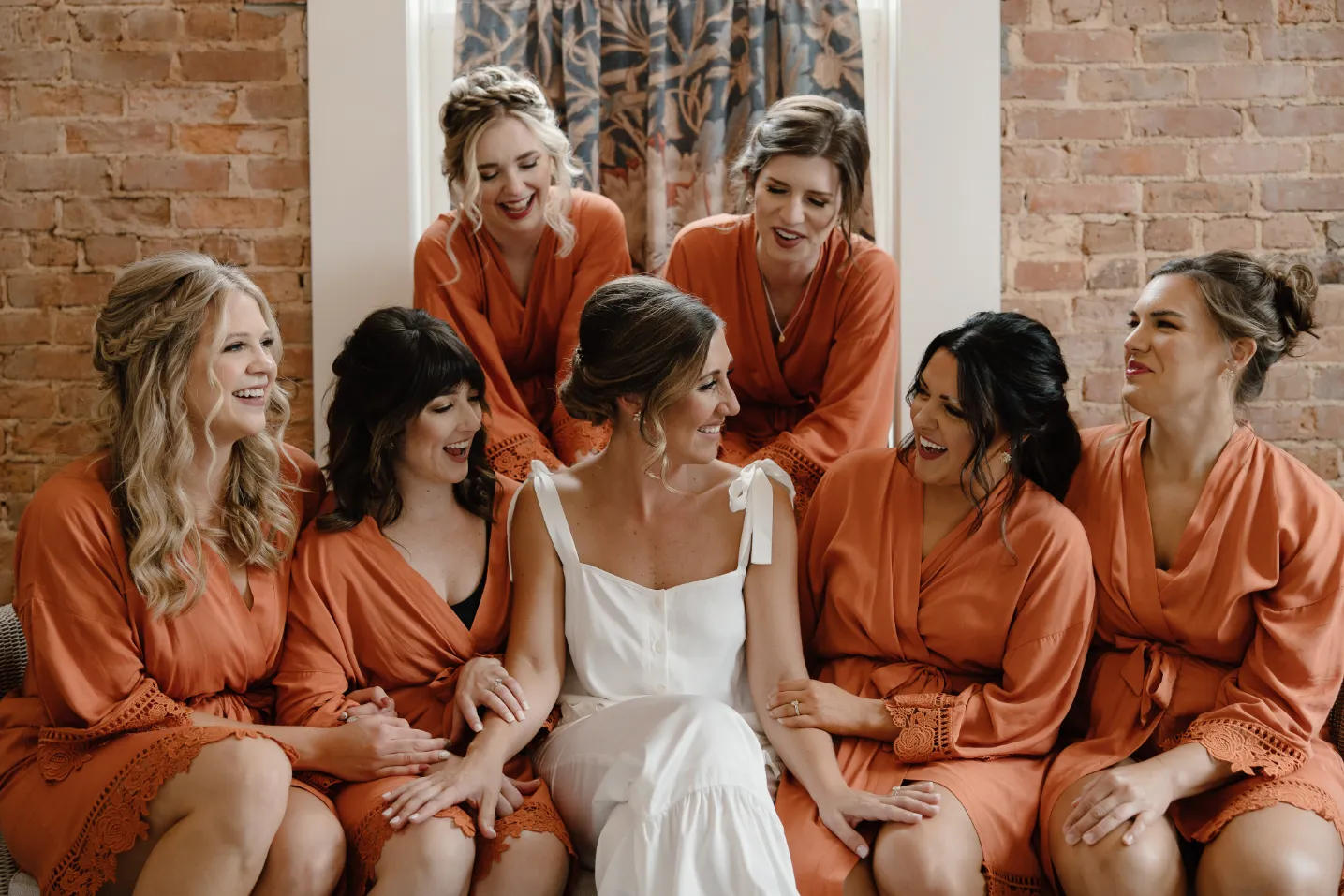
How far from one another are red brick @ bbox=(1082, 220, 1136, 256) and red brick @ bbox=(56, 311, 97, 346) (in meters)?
2.43

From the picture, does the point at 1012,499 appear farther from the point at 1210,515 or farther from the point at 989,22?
the point at 989,22

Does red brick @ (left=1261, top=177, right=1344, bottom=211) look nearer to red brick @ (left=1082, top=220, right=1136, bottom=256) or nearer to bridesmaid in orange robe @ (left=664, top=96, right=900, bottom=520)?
red brick @ (left=1082, top=220, right=1136, bottom=256)

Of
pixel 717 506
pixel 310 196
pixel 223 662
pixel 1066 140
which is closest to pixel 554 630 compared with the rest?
pixel 717 506

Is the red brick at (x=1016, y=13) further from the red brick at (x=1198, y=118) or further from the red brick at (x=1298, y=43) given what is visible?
the red brick at (x=1298, y=43)

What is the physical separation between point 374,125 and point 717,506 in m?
1.40

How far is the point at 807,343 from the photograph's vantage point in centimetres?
272

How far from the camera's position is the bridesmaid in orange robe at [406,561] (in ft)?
6.88

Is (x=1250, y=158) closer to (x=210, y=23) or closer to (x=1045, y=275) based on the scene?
(x=1045, y=275)

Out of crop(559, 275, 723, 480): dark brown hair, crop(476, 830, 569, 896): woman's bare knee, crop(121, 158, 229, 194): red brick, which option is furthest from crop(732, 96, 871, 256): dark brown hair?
crop(476, 830, 569, 896): woman's bare knee

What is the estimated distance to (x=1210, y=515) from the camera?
7.11 ft

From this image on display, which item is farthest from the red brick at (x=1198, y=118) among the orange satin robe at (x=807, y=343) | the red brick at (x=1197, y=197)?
the orange satin robe at (x=807, y=343)

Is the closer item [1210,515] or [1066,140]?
[1210,515]

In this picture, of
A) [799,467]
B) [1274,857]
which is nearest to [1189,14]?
[799,467]

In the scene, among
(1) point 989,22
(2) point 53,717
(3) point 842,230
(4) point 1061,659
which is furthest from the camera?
(1) point 989,22
